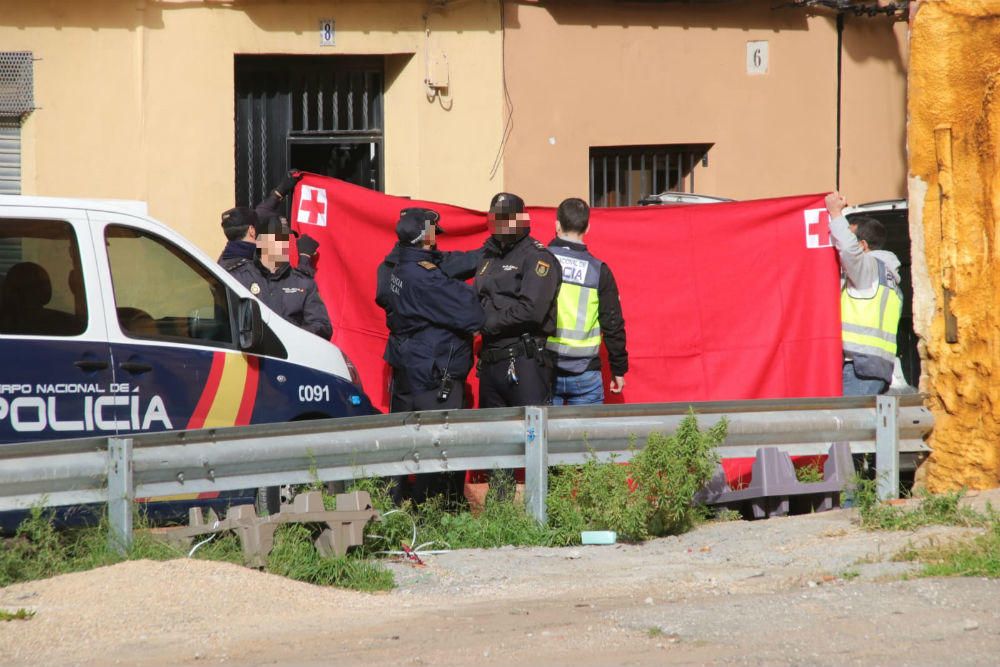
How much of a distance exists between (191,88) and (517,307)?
517 centimetres

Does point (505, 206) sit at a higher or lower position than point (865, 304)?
higher

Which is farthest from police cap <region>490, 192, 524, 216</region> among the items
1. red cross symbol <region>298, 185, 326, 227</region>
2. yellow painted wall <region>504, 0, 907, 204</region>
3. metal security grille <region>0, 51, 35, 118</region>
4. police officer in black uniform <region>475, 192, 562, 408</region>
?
metal security grille <region>0, 51, 35, 118</region>

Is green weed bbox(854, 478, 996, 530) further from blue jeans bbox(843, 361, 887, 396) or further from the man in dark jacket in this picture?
the man in dark jacket

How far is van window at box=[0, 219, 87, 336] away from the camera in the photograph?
702 centimetres

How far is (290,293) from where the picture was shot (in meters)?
8.92

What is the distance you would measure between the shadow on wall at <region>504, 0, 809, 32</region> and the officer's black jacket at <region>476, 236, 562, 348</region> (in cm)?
494

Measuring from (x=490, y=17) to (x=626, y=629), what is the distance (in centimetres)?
806

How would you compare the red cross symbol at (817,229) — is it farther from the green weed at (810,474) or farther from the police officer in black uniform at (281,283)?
the police officer in black uniform at (281,283)

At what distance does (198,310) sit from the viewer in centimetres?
774

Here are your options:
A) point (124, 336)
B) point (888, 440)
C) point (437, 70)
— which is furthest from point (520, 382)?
point (437, 70)

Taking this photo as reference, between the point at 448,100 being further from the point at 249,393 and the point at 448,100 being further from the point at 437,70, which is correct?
the point at 249,393

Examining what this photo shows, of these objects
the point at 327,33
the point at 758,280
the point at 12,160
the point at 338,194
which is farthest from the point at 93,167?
the point at 758,280

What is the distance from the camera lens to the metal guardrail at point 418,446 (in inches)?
262

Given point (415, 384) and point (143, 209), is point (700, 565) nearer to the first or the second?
point (415, 384)
